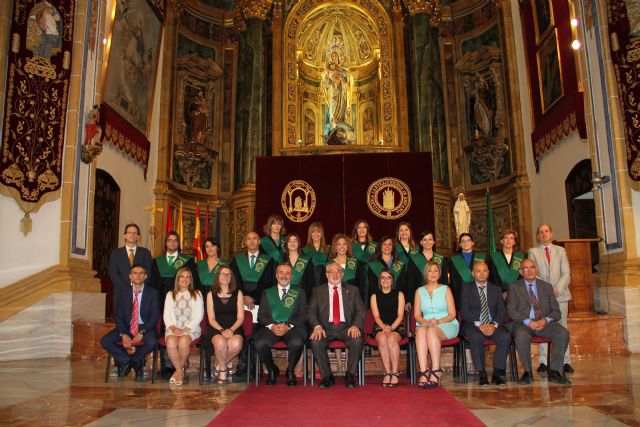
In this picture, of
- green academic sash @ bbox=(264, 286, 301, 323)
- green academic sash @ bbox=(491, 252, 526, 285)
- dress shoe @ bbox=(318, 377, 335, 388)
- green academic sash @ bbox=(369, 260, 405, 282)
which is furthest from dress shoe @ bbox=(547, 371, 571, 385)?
green academic sash @ bbox=(264, 286, 301, 323)

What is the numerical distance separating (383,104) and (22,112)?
8.60m

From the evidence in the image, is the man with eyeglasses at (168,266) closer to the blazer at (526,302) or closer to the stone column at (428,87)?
the blazer at (526,302)

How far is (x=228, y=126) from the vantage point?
559 inches

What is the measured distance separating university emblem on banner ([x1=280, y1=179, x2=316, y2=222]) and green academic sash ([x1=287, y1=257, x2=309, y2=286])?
17.5 feet

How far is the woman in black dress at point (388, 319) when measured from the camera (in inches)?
209

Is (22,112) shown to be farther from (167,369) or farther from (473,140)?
(473,140)

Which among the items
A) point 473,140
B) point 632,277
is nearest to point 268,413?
point 632,277

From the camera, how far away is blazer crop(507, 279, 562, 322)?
5.51 meters

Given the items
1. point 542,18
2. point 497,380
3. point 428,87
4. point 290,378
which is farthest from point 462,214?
point 290,378

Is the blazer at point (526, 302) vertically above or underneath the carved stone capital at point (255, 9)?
underneath

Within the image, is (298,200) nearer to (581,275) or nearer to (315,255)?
(315,255)

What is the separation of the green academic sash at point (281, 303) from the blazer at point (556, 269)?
2585mm

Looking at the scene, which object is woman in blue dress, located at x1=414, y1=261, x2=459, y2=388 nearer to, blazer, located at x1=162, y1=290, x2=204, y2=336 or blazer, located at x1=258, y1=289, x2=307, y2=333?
blazer, located at x1=258, y1=289, x2=307, y2=333

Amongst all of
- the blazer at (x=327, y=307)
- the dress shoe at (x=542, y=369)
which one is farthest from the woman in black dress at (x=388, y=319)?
the dress shoe at (x=542, y=369)
